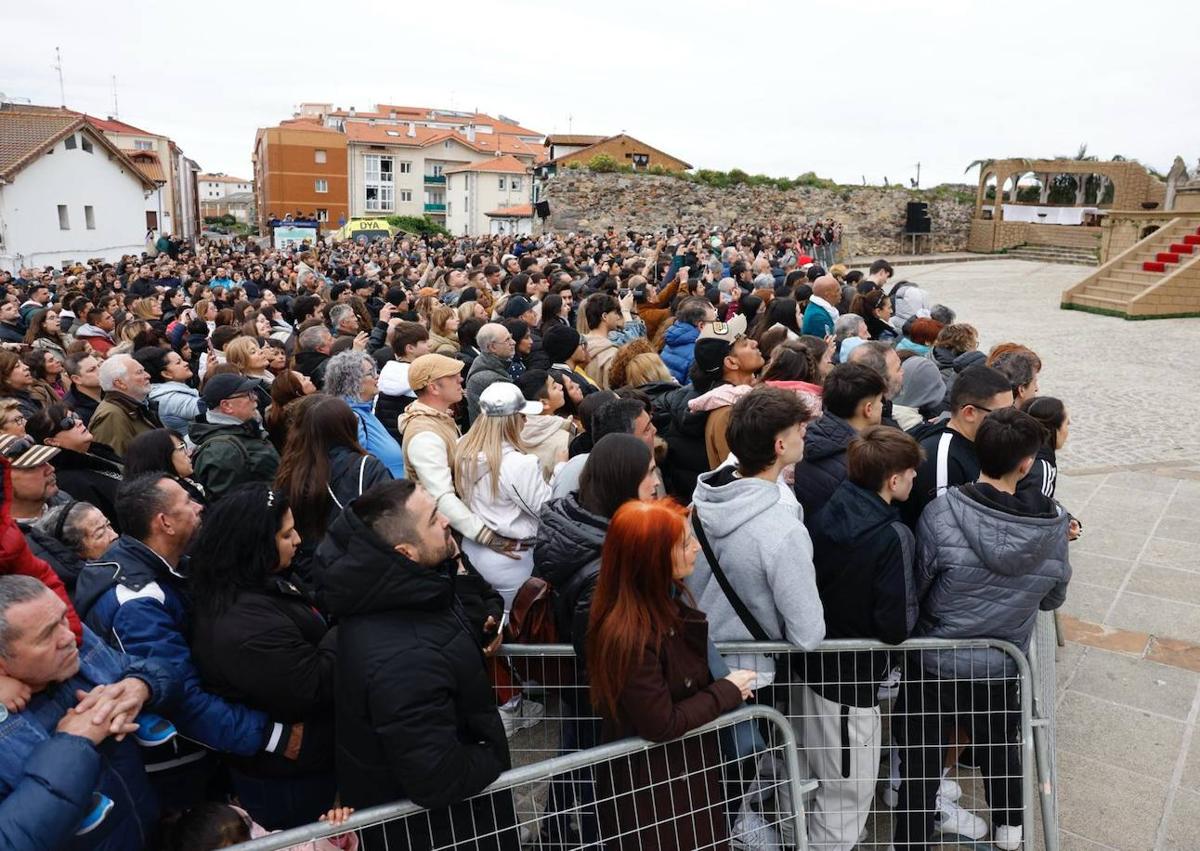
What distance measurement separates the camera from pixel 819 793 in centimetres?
307

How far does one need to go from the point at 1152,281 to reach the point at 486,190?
186 ft

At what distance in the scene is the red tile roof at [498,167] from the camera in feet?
224

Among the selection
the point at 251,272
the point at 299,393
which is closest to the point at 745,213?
the point at 251,272

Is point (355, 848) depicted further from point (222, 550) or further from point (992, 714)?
point (992, 714)

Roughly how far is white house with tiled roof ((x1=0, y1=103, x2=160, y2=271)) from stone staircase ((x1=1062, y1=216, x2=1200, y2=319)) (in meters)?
30.8

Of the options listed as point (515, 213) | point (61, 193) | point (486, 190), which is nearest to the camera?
point (61, 193)

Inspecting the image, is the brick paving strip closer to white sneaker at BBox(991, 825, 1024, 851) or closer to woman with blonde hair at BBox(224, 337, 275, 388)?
white sneaker at BBox(991, 825, 1024, 851)

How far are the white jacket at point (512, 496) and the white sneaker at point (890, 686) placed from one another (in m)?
1.58

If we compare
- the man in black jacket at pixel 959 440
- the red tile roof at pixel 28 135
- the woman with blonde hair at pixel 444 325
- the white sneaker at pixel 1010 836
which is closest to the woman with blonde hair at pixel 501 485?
the man in black jacket at pixel 959 440

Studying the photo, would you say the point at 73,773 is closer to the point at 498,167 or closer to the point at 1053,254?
the point at 1053,254

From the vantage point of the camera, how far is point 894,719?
3.20 metres

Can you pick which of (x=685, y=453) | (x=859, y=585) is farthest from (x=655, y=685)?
(x=685, y=453)

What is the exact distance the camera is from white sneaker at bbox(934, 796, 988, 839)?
3227mm

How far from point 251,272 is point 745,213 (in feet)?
81.3
